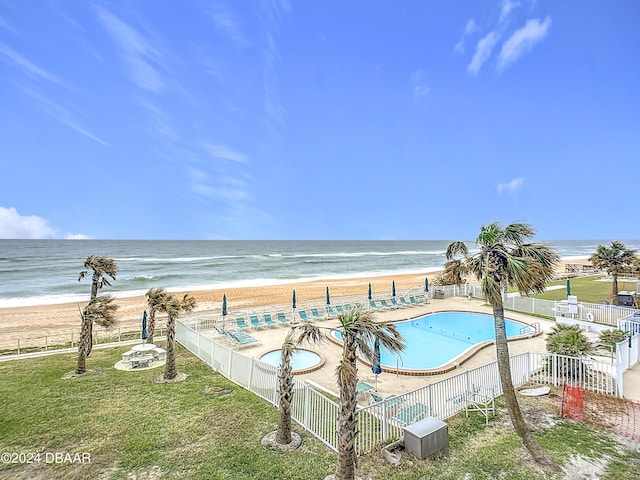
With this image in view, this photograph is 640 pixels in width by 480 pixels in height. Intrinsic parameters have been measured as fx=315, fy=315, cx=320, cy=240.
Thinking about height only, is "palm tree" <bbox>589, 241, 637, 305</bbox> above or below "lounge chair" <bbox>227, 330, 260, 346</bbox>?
above

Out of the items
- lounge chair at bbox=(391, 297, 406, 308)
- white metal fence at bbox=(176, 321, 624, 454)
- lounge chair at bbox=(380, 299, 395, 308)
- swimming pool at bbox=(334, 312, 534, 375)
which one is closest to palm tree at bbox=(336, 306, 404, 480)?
white metal fence at bbox=(176, 321, 624, 454)

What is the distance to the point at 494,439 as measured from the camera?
20.7 feet

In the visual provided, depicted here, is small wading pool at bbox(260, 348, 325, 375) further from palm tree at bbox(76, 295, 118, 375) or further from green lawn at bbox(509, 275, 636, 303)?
green lawn at bbox(509, 275, 636, 303)

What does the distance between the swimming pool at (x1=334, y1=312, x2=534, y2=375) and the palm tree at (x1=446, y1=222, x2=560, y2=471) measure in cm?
479

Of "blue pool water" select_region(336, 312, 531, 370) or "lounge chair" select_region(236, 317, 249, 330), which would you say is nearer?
"blue pool water" select_region(336, 312, 531, 370)

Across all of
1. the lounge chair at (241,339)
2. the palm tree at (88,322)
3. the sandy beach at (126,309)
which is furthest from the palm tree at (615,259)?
the palm tree at (88,322)

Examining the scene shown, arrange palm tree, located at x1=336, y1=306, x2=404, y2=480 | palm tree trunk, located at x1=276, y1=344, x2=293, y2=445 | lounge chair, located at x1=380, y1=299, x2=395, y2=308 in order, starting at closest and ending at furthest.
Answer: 1. palm tree, located at x1=336, y1=306, x2=404, y2=480
2. palm tree trunk, located at x1=276, y1=344, x2=293, y2=445
3. lounge chair, located at x1=380, y1=299, x2=395, y2=308

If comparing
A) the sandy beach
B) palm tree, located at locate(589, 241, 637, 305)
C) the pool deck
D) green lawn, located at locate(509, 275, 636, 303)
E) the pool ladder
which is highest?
palm tree, located at locate(589, 241, 637, 305)

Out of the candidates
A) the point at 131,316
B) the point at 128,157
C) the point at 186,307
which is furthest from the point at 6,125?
the point at 186,307

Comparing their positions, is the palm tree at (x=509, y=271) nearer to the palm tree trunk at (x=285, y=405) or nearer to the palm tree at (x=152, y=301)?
the palm tree trunk at (x=285, y=405)

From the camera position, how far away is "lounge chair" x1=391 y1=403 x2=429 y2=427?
259 inches

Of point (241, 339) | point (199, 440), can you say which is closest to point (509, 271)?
point (199, 440)

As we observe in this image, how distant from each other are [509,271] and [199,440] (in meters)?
6.90

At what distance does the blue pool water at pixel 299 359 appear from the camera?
39.0 ft
